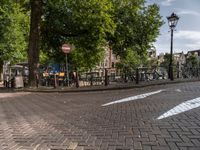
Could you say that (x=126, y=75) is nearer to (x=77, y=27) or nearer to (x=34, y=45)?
(x=34, y=45)

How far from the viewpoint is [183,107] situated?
33.3 feet

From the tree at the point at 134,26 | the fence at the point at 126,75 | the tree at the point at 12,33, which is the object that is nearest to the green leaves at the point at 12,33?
the tree at the point at 12,33

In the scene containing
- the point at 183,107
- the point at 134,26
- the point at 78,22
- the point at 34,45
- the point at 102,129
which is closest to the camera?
the point at 102,129

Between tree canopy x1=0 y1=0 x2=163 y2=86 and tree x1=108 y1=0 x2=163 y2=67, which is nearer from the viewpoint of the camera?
tree canopy x1=0 y1=0 x2=163 y2=86

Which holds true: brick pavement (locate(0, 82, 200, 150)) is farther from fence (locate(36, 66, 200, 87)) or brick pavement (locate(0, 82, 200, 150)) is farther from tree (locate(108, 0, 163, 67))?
tree (locate(108, 0, 163, 67))

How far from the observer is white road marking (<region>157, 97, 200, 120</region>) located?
9048 mm

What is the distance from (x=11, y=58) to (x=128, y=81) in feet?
79.9

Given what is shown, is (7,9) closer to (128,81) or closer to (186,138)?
(128,81)

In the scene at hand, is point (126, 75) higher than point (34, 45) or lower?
lower

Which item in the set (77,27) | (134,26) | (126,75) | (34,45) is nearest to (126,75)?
(126,75)

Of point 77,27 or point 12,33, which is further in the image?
point 12,33

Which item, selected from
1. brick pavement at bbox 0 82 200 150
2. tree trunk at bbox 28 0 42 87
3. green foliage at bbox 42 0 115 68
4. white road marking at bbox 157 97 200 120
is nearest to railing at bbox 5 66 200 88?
tree trunk at bbox 28 0 42 87

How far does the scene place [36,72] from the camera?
72.0 feet

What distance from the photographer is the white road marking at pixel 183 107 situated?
9048mm
